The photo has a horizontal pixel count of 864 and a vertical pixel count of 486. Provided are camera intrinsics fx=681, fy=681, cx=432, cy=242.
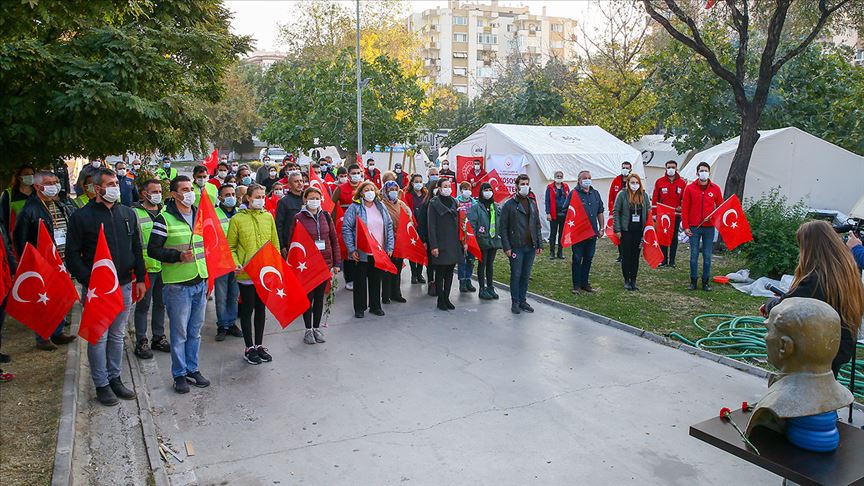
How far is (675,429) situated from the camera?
5.97m

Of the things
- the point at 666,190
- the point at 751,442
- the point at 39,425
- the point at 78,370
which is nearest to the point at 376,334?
the point at 78,370

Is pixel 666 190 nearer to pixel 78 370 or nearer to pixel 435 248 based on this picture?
pixel 435 248

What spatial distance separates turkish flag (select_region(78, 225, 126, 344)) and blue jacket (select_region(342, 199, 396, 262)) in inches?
144

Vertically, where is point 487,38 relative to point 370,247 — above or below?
above

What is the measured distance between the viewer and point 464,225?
1069cm

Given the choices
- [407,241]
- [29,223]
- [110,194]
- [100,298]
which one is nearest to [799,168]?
[407,241]

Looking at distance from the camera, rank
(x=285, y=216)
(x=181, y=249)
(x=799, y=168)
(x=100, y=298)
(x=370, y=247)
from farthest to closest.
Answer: (x=799, y=168)
(x=370, y=247)
(x=285, y=216)
(x=181, y=249)
(x=100, y=298)

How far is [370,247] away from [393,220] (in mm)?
1166

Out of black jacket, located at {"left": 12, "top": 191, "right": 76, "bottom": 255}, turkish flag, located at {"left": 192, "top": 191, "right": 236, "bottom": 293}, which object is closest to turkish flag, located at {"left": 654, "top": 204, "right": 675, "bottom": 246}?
turkish flag, located at {"left": 192, "top": 191, "right": 236, "bottom": 293}

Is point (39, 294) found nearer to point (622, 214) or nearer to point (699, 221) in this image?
point (622, 214)

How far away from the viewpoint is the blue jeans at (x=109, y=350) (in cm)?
619

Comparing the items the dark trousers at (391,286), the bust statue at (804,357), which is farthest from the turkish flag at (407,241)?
the bust statue at (804,357)

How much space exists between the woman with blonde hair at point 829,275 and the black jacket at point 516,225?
17.4 ft

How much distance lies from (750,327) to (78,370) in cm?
806
